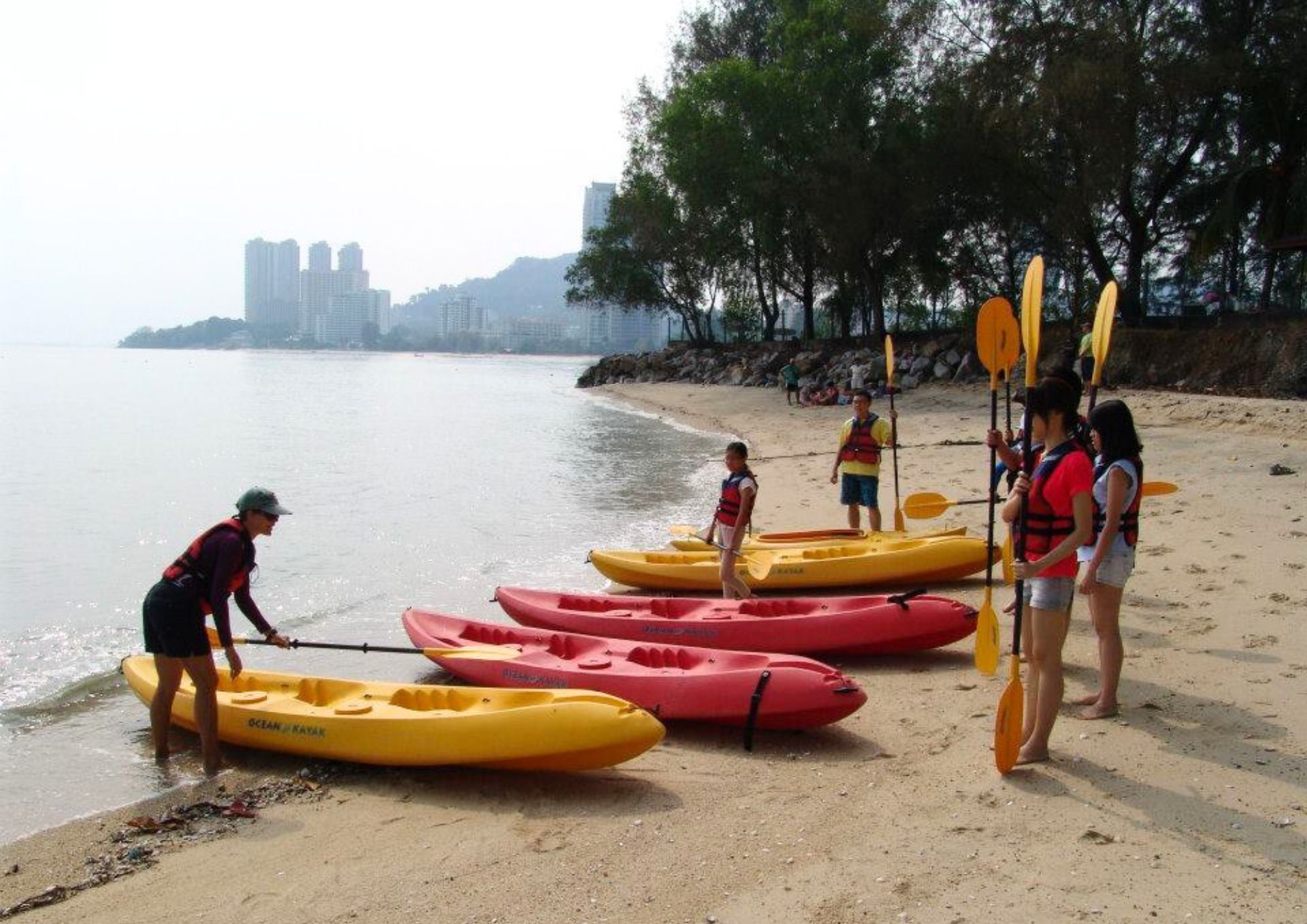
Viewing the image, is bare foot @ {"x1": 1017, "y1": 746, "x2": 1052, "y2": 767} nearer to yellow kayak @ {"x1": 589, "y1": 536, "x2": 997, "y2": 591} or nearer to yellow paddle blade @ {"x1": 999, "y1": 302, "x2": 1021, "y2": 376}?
yellow paddle blade @ {"x1": 999, "y1": 302, "x2": 1021, "y2": 376}

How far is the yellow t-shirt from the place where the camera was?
29.3 ft

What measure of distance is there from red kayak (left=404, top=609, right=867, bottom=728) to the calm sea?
1.14 meters

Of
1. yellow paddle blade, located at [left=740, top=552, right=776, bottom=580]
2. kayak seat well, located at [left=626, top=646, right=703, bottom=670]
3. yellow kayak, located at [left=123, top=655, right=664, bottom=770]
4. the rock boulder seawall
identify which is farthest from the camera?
the rock boulder seawall

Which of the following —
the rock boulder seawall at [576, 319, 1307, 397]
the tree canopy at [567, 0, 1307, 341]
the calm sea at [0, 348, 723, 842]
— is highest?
the tree canopy at [567, 0, 1307, 341]

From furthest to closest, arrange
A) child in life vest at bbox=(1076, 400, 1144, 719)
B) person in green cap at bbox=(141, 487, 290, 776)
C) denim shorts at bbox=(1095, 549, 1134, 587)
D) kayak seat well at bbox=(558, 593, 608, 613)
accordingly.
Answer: kayak seat well at bbox=(558, 593, 608, 613), person in green cap at bbox=(141, 487, 290, 776), denim shorts at bbox=(1095, 549, 1134, 587), child in life vest at bbox=(1076, 400, 1144, 719)

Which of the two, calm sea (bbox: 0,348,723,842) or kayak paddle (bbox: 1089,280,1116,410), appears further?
calm sea (bbox: 0,348,723,842)

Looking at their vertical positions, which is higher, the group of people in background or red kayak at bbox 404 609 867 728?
the group of people in background

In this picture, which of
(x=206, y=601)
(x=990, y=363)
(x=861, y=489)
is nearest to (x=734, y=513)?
(x=861, y=489)

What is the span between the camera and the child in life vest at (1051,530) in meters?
3.93

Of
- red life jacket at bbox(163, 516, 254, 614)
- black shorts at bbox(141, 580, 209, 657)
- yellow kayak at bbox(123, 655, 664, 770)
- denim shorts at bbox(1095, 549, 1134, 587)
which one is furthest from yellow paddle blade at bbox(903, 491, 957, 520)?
black shorts at bbox(141, 580, 209, 657)

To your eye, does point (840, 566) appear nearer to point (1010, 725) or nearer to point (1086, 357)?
point (1010, 725)

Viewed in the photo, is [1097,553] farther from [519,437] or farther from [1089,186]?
[519,437]

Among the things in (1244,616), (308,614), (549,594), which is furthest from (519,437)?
(1244,616)

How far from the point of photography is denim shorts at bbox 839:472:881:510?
9.15 m
